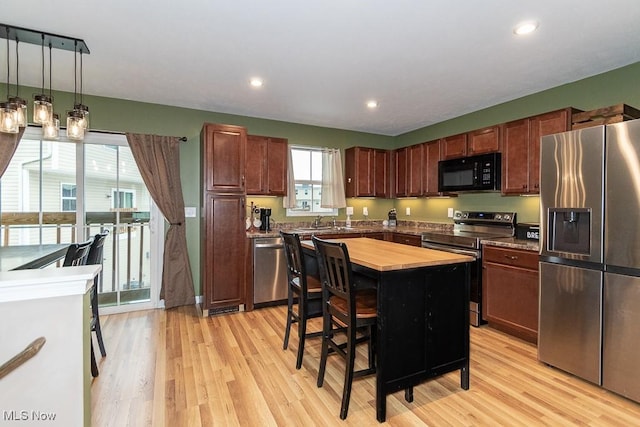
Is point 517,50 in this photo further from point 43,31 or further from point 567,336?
point 43,31

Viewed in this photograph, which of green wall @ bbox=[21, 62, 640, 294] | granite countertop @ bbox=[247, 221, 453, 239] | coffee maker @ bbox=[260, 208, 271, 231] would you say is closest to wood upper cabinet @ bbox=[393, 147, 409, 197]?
green wall @ bbox=[21, 62, 640, 294]

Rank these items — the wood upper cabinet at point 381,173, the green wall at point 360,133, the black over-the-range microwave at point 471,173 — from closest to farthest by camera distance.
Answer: the green wall at point 360,133 < the black over-the-range microwave at point 471,173 < the wood upper cabinet at point 381,173

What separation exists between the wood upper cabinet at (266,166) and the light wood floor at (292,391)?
204 centimetres

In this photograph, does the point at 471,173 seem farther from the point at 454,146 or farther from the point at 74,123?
the point at 74,123

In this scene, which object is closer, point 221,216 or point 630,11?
point 630,11

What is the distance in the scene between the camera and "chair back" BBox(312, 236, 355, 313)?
6.30 ft

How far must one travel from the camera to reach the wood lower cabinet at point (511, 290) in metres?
2.92

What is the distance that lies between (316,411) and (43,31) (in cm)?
331

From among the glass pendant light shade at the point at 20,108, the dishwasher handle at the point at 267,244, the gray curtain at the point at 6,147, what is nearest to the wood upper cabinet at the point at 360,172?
the dishwasher handle at the point at 267,244

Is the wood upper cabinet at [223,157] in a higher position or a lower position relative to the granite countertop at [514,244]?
higher

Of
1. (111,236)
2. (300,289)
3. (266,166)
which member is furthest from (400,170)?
(111,236)

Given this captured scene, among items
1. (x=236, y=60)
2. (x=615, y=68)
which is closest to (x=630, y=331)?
(x=615, y=68)

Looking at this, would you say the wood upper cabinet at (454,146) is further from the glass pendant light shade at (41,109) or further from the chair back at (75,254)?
the glass pendant light shade at (41,109)

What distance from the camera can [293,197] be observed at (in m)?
4.77
